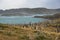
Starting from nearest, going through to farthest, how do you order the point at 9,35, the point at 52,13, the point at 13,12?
the point at 9,35 < the point at 52,13 < the point at 13,12

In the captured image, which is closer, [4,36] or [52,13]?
[4,36]

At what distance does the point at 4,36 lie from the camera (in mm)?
11625

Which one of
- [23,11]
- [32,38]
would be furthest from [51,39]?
[23,11]

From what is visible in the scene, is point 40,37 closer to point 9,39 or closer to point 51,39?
point 51,39

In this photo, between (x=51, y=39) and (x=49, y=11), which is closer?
(x=51, y=39)

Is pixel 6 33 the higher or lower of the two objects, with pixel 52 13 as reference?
higher

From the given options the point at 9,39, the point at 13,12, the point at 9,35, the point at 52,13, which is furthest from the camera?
the point at 13,12

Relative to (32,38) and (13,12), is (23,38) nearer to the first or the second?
(32,38)

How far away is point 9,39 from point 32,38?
1344 millimetres

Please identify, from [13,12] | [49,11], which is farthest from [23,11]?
[49,11]

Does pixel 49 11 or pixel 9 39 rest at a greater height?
pixel 9 39

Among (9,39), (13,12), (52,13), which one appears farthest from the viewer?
(13,12)

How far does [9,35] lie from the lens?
11.9 m

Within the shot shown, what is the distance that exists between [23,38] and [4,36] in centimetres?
113
